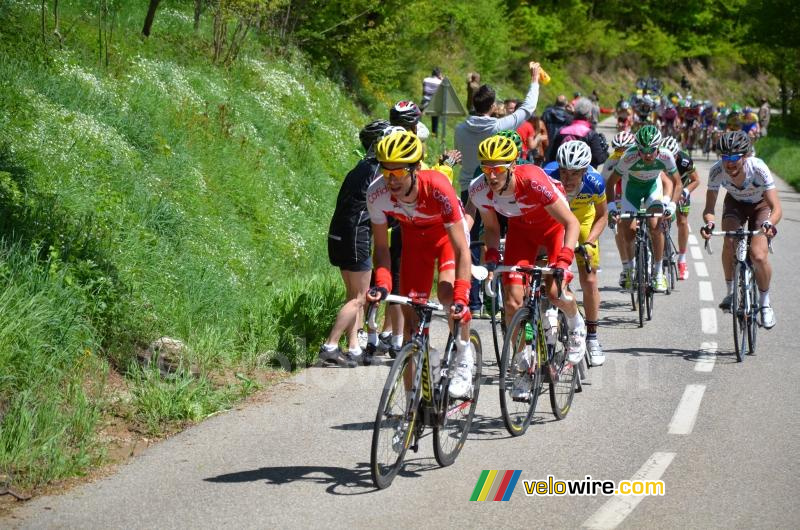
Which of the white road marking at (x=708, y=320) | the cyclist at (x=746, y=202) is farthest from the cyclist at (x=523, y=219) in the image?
the white road marking at (x=708, y=320)

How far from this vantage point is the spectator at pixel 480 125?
39.2 feet

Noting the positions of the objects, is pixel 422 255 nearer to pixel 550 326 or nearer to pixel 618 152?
pixel 550 326

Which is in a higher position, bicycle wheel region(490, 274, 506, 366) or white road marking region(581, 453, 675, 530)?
bicycle wheel region(490, 274, 506, 366)

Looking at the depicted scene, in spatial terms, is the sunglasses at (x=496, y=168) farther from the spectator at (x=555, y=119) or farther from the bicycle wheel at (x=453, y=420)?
the spectator at (x=555, y=119)

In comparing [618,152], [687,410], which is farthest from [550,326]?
[618,152]

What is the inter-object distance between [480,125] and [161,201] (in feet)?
11.5

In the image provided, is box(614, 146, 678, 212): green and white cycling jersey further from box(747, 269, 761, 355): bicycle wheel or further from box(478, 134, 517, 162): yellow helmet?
box(478, 134, 517, 162): yellow helmet

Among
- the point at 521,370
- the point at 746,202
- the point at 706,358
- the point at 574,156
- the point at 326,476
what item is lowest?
the point at 326,476

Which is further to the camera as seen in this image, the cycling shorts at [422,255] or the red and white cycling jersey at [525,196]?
the red and white cycling jersey at [525,196]

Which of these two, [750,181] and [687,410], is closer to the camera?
[687,410]

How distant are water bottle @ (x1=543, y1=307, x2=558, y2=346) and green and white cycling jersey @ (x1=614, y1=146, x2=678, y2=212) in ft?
16.2

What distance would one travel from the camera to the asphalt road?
6.04 meters

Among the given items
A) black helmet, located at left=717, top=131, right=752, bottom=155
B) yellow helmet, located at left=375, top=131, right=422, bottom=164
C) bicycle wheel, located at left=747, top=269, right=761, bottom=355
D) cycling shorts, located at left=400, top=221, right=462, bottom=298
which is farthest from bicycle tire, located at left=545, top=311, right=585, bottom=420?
black helmet, located at left=717, top=131, right=752, bottom=155

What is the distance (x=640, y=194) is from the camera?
42.7 ft
